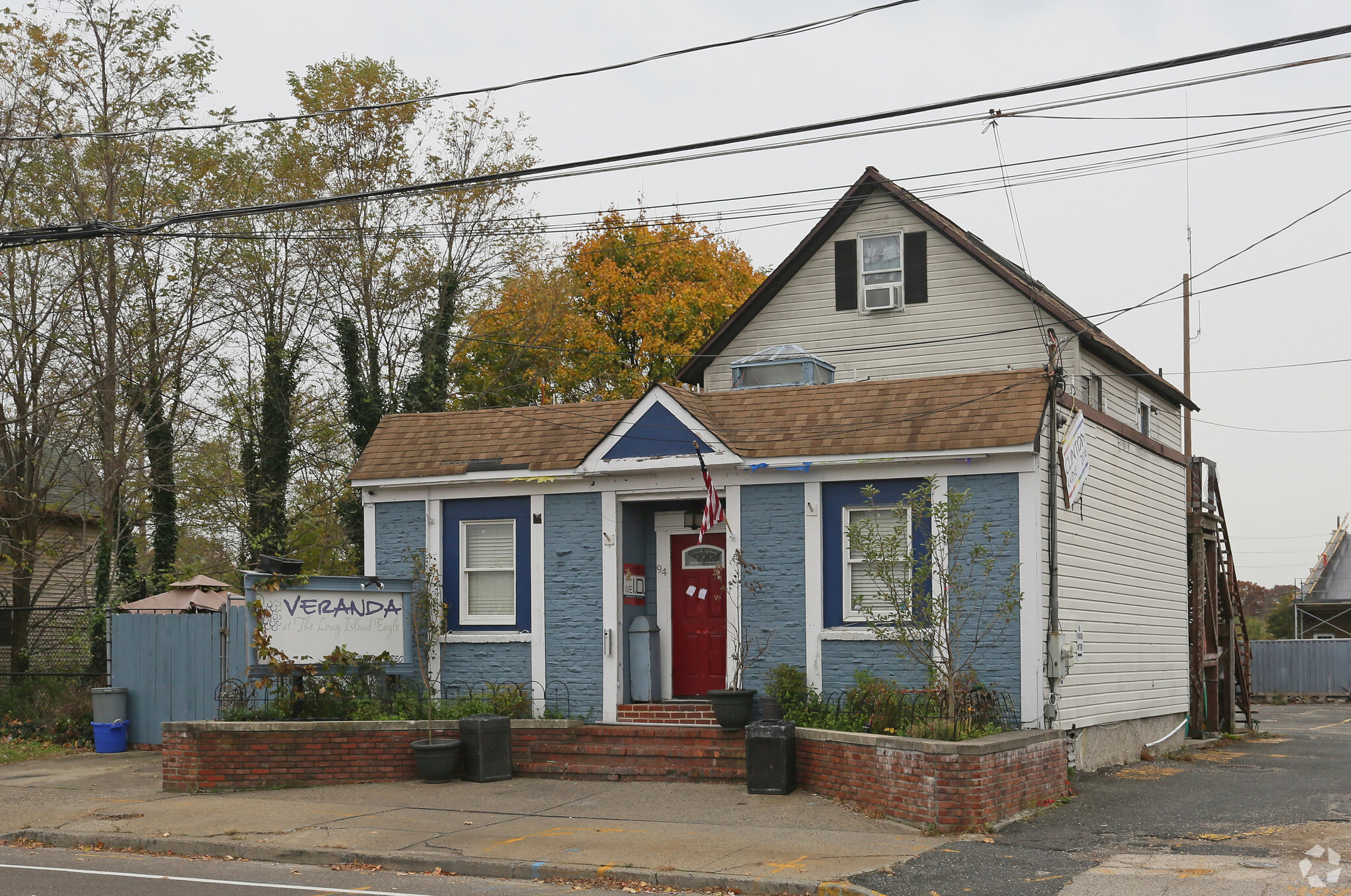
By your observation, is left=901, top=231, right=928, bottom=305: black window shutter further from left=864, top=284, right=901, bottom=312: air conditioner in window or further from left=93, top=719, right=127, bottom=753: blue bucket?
left=93, top=719, right=127, bottom=753: blue bucket

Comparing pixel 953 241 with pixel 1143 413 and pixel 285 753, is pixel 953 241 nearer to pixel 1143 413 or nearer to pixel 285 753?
pixel 1143 413

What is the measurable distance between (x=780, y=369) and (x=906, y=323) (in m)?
2.92

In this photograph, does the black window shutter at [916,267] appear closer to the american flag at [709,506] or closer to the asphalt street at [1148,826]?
the american flag at [709,506]

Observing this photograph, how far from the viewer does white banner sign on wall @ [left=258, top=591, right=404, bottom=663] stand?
1602 centimetres

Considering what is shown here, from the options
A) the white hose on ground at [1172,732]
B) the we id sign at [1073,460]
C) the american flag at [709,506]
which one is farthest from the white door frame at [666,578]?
the white hose on ground at [1172,732]

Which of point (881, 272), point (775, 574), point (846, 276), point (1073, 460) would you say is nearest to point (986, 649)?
point (1073, 460)

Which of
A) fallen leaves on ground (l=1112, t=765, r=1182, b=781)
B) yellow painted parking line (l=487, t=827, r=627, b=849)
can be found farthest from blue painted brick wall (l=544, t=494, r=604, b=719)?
fallen leaves on ground (l=1112, t=765, r=1182, b=781)

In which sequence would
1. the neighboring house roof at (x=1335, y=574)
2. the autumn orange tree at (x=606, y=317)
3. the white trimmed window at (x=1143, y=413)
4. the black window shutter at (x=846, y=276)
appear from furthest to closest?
the neighboring house roof at (x=1335, y=574) → the autumn orange tree at (x=606, y=317) → the black window shutter at (x=846, y=276) → the white trimmed window at (x=1143, y=413)

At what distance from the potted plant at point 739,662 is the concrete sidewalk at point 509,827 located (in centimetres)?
84

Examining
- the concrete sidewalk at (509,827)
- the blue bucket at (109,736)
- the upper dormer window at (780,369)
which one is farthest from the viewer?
the upper dormer window at (780,369)

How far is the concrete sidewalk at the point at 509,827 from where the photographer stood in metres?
10.5

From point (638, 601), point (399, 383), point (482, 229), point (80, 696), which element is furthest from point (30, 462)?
point (638, 601)

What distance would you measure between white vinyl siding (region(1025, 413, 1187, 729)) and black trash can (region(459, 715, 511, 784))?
6.54m

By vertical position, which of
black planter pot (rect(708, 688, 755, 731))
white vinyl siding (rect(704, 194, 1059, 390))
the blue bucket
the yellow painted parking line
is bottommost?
the blue bucket
